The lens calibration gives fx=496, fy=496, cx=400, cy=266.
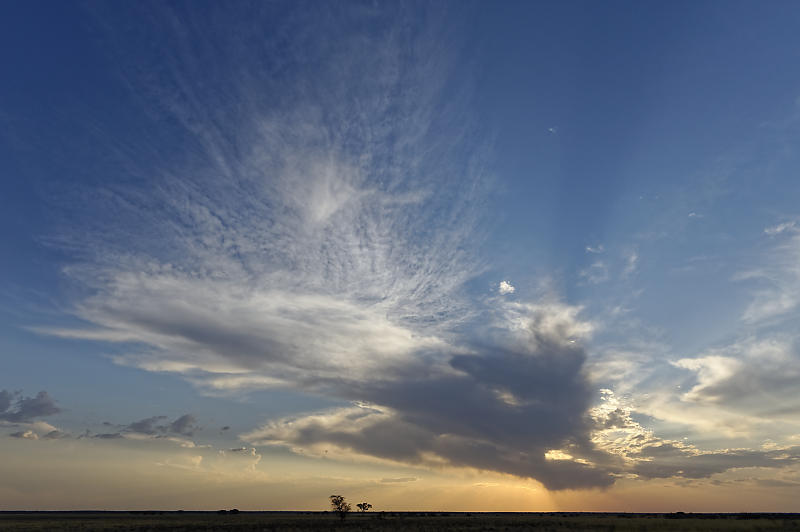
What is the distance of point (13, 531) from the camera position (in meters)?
76.8

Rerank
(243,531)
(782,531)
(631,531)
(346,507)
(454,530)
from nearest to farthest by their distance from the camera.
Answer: (782,531)
(631,531)
(454,530)
(243,531)
(346,507)

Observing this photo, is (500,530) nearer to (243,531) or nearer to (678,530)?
(678,530)

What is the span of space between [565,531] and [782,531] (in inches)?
1013

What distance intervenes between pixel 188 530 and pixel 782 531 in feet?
275

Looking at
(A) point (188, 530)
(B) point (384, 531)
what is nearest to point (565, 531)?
(B) point (384, 531)

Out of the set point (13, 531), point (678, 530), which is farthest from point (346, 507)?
point (678, 530)

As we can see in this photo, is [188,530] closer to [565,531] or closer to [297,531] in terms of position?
[297,531]

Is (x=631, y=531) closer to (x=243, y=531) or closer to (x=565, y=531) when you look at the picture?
(x=565, y=531)

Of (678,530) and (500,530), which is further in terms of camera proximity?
(500,530)

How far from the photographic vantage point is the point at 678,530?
218 ft

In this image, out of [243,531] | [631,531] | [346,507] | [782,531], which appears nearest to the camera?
[782,531]

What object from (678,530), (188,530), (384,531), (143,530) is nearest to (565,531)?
(678,530)

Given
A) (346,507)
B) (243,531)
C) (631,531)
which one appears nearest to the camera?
(631,531)

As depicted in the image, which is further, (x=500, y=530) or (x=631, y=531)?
(x=500, y=530)
